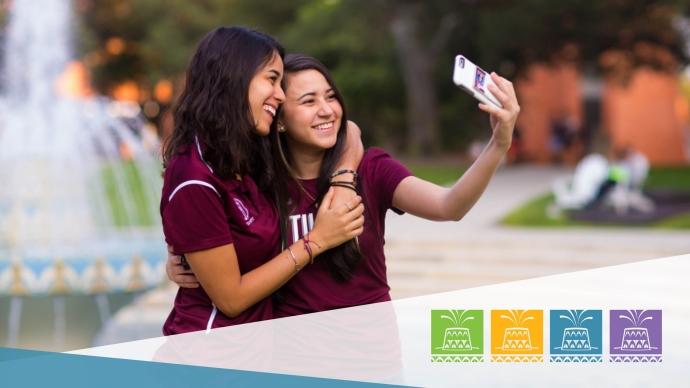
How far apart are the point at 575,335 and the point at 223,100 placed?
4.16ft

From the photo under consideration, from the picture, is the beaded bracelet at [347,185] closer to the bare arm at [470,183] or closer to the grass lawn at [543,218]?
the bare arm at [470,183]

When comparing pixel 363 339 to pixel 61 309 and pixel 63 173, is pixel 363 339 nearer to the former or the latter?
pixel 61 309

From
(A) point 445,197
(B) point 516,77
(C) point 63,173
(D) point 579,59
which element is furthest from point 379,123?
(A) point 445,197

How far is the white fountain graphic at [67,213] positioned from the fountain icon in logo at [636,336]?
7062 mm

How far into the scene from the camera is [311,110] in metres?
2.67

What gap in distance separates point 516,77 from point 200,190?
Answer: 25.8m

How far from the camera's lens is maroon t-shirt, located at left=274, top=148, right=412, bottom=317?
2648mm

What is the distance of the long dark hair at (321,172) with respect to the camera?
2.62 m

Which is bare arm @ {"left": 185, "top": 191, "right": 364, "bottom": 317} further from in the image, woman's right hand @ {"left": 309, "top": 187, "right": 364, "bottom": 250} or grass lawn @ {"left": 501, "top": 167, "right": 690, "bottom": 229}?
grass lawn @ {"left": 501, "top": 167, "right": 690, "bottom": 229}

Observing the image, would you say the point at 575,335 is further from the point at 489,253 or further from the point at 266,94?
the point at 489,253

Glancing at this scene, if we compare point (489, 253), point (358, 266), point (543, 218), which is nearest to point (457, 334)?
point (358, 266)

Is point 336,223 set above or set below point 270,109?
below

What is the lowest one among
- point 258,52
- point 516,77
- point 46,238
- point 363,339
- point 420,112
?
point 363,339

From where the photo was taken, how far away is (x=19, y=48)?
81.5 feet
